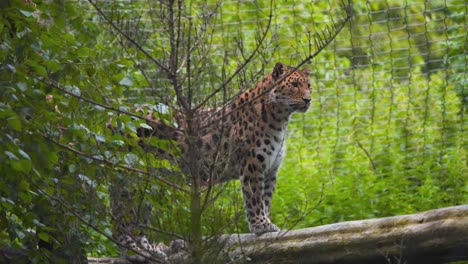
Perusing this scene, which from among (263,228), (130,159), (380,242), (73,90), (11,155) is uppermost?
(73,90)

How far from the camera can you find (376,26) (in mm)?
10320

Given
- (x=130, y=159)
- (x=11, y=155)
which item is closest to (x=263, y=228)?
(x=130, y=159)

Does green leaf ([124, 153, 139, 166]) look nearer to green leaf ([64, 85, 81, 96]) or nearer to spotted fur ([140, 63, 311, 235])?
green leaf ([64, 85, 81, 96])

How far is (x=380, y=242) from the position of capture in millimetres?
6590

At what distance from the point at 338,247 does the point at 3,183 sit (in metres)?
2.41

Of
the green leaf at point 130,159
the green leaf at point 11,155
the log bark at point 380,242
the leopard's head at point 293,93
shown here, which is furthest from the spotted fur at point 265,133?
the green leaf at point 11,155

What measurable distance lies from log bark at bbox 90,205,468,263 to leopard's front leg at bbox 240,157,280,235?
0.40m

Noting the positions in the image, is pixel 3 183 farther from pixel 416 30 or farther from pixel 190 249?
pixel 416 30

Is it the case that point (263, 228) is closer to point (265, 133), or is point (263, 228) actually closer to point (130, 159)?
point (265, 133)

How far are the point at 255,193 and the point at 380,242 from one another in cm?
116

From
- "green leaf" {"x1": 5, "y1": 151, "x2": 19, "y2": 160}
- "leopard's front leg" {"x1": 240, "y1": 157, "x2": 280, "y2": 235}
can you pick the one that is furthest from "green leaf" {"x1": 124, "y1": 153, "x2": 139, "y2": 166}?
"leopard's front leg" {"x1": 240, "y1": 157, "x2": 280, "y2": 235}

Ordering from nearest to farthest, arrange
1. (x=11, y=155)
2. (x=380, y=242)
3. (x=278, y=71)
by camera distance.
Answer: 1. (x=11, y=155)
2. (x=380, y=242)
3. (x=278, y=71)

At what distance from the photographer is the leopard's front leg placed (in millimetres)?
7344

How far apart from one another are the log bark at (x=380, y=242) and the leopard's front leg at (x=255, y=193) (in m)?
Answer: 0.40
